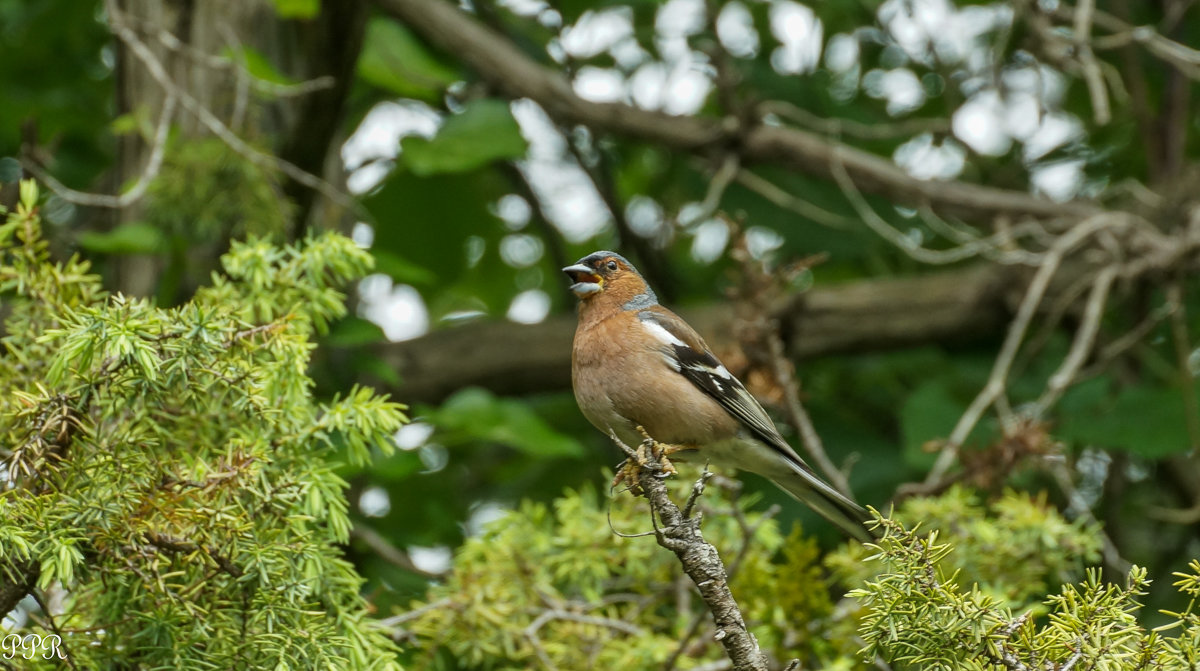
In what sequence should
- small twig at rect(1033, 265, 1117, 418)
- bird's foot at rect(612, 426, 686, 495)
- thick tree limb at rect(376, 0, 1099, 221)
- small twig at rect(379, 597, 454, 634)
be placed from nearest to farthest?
bird's foot at rect(612, 426, 686, 495) < small twig at rect(379, 597, 454, 634) < small twig at rect(1033, 265, 1117, 418) < thick tree limb at rect(376, 0, 1099, 221)

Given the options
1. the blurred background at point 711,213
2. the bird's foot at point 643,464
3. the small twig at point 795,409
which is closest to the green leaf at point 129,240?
the blurred background at point 711,213

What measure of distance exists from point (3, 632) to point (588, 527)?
2.06 metres

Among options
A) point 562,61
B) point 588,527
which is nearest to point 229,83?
point 562,61

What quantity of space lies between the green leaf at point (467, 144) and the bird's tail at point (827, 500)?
2174mm

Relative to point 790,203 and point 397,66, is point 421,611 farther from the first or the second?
point 790,203

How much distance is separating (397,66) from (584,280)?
1687mm

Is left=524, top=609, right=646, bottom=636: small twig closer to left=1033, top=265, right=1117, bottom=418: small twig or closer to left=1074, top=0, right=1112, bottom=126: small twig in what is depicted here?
left=1033, top=265, right=1117, bottom=418: small twig

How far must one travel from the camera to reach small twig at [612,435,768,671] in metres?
2.57

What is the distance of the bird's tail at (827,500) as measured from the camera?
14.9 ft

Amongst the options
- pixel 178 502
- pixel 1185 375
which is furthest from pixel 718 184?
pixel 178 502

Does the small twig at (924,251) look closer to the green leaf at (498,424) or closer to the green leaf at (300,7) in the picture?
the green leaf at (498,424)

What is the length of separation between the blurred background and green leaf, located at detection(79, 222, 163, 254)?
0.01 metres

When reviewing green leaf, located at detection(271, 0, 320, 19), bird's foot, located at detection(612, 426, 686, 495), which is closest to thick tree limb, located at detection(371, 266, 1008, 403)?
green leaf, located at detection(271, 0, 320, 19)

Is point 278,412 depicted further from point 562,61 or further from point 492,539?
point 562,61
